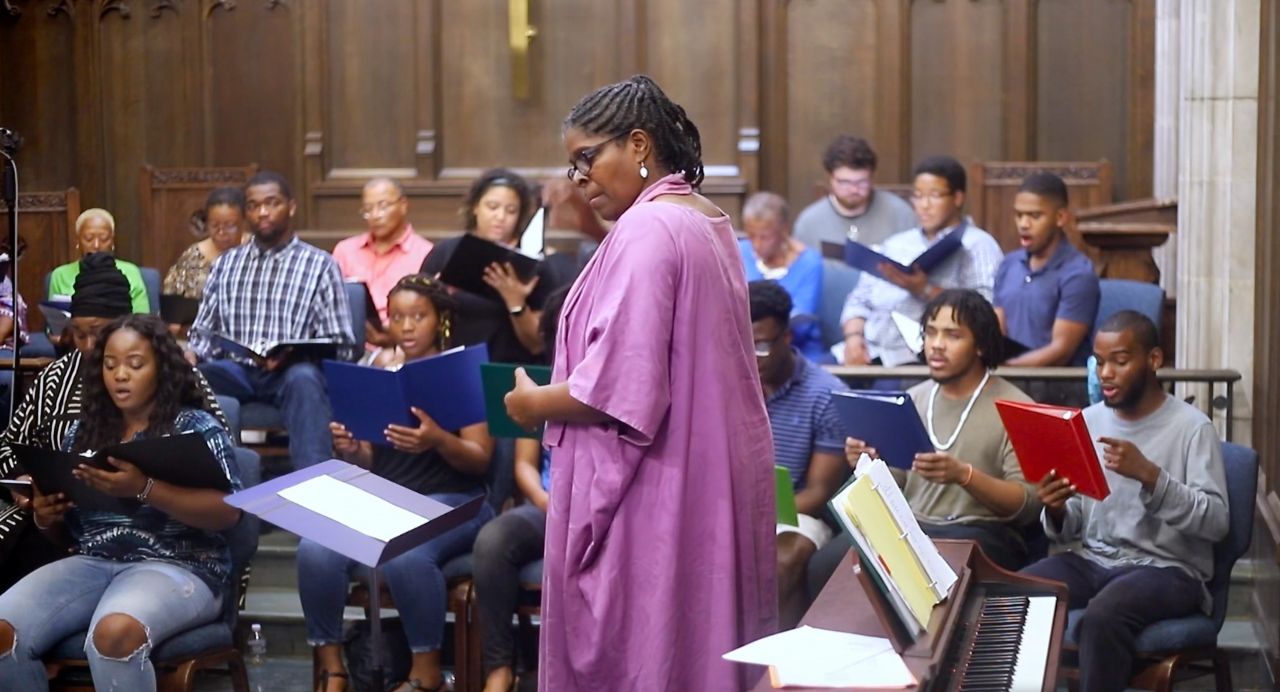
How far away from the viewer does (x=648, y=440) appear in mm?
3021

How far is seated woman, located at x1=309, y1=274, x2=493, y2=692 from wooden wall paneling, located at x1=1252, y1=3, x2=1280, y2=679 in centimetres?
233

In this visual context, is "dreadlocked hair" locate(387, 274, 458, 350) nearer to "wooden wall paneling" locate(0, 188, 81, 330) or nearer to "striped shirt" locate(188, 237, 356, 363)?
"striped shirt" locate(188, 237, 356, 363)

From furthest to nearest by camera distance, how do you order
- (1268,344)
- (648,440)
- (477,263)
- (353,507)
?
1. (477,263)
2. (1268,344)
3. (353,507)
4. (648,440)

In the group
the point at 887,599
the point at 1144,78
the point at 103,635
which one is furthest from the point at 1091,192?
the point at 887,599

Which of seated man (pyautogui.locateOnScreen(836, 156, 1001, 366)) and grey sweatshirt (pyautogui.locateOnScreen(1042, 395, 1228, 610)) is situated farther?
seated man (pyautogui.locateOnScreen(836, 156, 1001, 366))

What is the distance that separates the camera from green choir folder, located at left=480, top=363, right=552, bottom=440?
4730mm

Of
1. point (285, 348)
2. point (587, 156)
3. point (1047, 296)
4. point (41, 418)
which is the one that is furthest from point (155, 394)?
point (1047, 296)

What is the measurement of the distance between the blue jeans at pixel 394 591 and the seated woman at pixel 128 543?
0.35 metres

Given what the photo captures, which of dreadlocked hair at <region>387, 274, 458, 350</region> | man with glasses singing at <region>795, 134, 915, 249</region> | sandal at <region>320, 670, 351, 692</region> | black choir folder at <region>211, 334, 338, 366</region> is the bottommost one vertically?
sandal at <region>320, 670, 351, 692</region>

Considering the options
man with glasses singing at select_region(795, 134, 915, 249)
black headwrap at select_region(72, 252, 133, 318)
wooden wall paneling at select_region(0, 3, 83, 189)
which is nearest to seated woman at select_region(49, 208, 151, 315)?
black headwrap at select_region(72, 252, 133, 318)

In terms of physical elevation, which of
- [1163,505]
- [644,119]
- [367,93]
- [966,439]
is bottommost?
[1163,505]

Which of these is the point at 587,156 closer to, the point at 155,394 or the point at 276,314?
the point at 155,394

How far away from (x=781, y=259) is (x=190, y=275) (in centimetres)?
249

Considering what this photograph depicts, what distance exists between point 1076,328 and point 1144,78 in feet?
10.9
